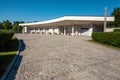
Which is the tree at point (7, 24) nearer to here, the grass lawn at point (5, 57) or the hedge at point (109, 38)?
the hedge at point (109, 38)

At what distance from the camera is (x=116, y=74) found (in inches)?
238

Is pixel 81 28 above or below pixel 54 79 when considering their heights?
above

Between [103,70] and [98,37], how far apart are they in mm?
12662

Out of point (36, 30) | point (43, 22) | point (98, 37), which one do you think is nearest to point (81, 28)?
point (43, 22)

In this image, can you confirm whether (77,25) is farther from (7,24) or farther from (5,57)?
(7,24)

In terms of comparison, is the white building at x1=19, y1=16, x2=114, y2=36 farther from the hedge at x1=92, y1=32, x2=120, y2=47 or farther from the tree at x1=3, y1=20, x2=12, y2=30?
the tree at x1=3, y1=20, x2=12, y2=30

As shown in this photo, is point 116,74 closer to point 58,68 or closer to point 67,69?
point 67,69

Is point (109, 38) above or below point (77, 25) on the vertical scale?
below

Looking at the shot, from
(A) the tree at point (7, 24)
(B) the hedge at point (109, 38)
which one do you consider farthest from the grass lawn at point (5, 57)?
(A) the tree at point (7, 24)

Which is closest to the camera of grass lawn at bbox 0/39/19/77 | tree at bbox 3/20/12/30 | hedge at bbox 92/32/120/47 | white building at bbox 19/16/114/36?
grass lawn at bbox 0/39/19/77

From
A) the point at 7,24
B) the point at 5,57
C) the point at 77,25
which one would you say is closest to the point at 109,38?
the point at 5,57

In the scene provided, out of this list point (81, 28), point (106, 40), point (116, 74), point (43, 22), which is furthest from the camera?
point (43, 22)

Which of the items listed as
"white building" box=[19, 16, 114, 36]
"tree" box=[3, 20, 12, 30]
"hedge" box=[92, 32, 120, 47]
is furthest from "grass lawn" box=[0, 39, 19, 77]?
"tree" box=[3, 20, 12, 30]

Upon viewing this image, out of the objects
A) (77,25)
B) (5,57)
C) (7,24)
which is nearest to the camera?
(5,57)
